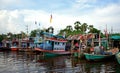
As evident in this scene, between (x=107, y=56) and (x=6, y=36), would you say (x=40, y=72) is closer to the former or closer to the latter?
(x=107, y=56)

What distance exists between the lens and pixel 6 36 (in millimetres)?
85188

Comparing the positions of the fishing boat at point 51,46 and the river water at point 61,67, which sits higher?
the fishing boat at point 51,46

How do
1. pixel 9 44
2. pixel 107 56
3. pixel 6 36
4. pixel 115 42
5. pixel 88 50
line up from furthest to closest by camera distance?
pixel 6 36 → pixel 9 44 → pixel 115 42 → pixel 88 50 → pixel 107 56

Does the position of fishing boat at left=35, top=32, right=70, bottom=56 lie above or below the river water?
above

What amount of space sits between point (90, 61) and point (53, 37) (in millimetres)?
12555

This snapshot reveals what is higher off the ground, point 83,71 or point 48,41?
point 48,41

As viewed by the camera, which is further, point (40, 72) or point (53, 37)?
point (53, 37)

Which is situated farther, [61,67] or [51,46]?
[51,46]

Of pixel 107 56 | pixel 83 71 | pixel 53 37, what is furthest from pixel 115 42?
pixel 83 71

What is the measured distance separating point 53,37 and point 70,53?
4.62m

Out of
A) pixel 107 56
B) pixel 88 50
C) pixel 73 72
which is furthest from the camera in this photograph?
pixel 88 50

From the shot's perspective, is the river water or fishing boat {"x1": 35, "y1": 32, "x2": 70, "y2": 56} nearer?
the river water

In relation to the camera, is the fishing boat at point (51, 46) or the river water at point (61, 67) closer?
the river water at point (61, 67)

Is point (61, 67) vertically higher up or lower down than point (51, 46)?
lower down
